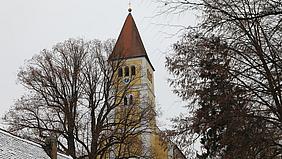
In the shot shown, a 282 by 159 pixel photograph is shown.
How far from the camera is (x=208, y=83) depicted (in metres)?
9.42

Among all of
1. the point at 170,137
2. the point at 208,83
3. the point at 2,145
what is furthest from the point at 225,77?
the point at 2,145

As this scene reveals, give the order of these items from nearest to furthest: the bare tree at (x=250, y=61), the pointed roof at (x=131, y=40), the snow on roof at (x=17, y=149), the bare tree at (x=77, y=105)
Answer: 1. the bare tree at (x=250, y=61)
2. the snow on roof at (x=17, y=149)
3. the bare tree at (x=77, y=105)
4. the pointed roof at (x=131, y=40)

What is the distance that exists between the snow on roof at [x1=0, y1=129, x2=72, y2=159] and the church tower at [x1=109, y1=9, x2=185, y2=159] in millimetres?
9121

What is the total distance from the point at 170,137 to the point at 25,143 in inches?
519

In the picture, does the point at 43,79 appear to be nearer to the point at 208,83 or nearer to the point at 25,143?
the point at 25,143

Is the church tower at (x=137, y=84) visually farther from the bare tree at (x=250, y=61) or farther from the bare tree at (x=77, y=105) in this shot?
the bare tree at (x=250, y=61)

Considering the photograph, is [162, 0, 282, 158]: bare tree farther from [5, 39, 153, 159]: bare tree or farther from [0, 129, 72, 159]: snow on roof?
[5, 39, 153, 159]: bare tree

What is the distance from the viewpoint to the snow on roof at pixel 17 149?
18703 mm

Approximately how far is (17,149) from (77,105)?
43.5ft

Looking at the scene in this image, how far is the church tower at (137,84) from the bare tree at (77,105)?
0.25 m

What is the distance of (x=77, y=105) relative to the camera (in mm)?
33219

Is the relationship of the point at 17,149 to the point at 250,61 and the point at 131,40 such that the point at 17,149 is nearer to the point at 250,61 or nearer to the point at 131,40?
the point at 250,61

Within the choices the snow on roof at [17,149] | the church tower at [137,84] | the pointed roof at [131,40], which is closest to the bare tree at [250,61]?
the snow on roof at [17,149]

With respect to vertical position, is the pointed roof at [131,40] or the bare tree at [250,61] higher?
the pointed roof at [131,40]
